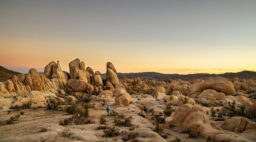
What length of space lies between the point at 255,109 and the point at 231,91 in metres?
21.8

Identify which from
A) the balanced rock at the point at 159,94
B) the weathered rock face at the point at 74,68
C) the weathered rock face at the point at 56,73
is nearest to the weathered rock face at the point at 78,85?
the weathered rock face at the point at 56,73

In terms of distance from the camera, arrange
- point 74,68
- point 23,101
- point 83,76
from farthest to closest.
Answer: point 74,68
point 83,76
point 23,101

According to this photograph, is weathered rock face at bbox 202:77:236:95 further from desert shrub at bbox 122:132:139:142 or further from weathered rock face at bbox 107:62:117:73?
weathered rock face at bbox 107:62:117:73

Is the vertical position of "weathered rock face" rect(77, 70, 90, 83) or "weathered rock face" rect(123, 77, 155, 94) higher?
"weathered rock face" rect(77, 70, 90, 83)

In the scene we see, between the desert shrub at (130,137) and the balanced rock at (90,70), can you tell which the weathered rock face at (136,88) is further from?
the desert shrub at (130,137)

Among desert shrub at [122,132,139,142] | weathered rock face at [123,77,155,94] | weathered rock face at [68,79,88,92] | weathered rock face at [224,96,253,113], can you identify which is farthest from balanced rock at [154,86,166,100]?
desert shrub at [122,132,139,142]

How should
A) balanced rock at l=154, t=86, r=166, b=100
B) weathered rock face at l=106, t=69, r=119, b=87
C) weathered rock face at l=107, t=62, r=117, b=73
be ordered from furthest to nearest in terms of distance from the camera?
weathered rock face at l=107, t=62, r=117, b=73, weathered rock face at l=106, t=69, r=119, b=87, balanced rock at l=154, t=86, r=166, b=100

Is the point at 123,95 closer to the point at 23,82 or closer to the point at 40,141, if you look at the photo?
the point at 40,141

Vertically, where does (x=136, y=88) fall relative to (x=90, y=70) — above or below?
below

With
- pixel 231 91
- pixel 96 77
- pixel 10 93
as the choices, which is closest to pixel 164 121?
pixel 231 91

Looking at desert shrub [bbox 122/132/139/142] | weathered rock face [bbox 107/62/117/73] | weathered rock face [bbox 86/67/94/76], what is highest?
weathered rock face [bbox 107/62/117/73]

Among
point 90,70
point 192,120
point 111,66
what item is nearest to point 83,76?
point 90,70

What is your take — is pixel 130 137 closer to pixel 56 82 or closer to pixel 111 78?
pixel 56 82

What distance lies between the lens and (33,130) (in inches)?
487
